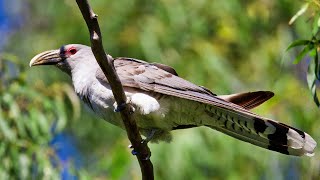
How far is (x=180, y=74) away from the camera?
23.7 ft

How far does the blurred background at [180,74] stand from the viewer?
602cm

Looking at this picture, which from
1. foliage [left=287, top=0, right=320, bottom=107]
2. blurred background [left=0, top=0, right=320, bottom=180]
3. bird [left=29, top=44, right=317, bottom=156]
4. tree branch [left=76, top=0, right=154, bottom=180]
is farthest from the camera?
blurred background [left=0, top=0, right=320, bottom=180]

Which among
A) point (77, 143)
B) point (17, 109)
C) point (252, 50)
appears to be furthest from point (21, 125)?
point (77, 143)

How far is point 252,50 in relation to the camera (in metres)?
7.69

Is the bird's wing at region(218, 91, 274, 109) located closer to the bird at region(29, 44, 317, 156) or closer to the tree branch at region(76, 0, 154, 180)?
the bird at region(29, 44, 317, 156)

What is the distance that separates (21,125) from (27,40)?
13.1ft

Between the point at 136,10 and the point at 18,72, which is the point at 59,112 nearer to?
the point at 18,72

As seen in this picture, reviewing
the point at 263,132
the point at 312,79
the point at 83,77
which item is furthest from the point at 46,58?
the point at 312,79

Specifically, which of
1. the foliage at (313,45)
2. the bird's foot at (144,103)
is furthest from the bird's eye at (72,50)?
the foliage at (313,45)

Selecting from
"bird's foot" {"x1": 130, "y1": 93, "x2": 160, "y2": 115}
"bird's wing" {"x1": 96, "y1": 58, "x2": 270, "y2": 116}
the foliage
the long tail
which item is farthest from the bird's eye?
the foliage

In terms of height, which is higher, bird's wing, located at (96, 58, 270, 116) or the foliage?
the foliage

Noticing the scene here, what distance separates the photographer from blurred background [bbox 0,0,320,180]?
19.8ft

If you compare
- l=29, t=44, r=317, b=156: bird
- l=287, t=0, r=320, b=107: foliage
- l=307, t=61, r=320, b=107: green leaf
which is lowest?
l=29, t=44, r=317, b=156: bird

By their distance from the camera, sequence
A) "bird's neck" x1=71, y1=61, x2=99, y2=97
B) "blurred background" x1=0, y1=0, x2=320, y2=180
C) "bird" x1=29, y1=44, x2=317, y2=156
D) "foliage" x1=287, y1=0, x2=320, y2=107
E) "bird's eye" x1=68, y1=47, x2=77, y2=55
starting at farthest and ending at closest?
"blurred background" x1=0, y1=0, x2=320, y2=180 → "bird's eye" x1=68, y1=47, x2=77, y2=55 → "bird's neck" x1=71, y1=61, x2=99, y2=97 → "bird" x1=29, y1=44, x2=317, y2=156 → "foliage" x1=287, y1=0, x2=320, y2=107
